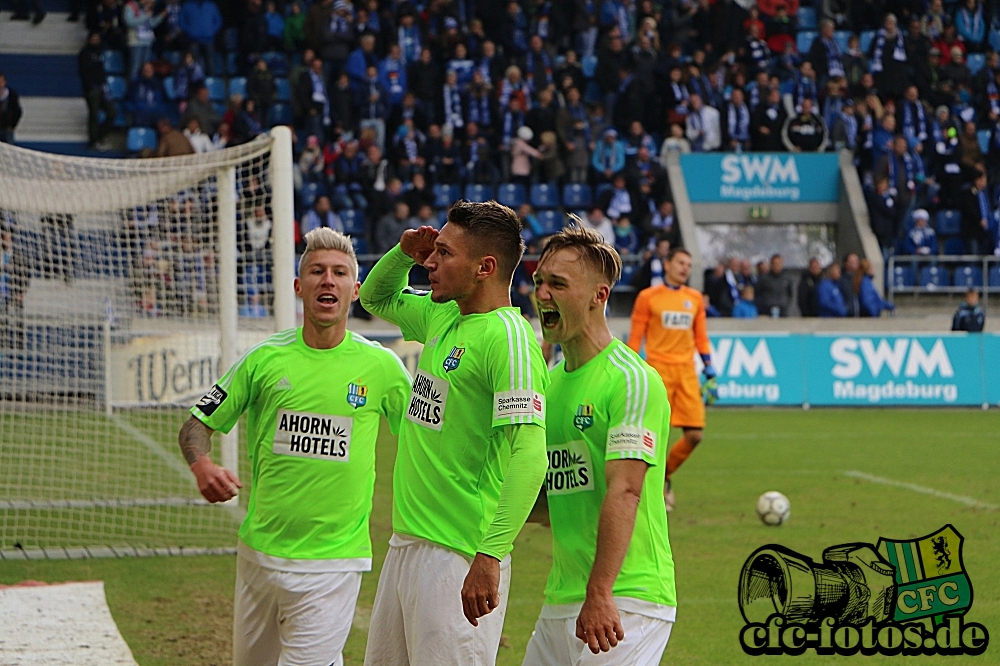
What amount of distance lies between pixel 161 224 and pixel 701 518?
5.59 m

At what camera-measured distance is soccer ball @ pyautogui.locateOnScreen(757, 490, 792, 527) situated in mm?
10266

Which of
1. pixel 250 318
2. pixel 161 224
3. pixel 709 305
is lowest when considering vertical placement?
pixel 709 305

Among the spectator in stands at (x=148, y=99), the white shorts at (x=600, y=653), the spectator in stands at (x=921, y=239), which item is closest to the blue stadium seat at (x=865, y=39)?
the spectator in stands at (x=921, y=239)

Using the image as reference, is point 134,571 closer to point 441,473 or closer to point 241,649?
point 241,649

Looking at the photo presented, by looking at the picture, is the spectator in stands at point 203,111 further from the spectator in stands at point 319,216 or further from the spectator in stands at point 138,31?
the spectator in stands at point 319,216

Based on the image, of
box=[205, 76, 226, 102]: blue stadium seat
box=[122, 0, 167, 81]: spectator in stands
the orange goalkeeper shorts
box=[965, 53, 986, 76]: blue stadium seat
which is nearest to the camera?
the orange goalkeeper shorts

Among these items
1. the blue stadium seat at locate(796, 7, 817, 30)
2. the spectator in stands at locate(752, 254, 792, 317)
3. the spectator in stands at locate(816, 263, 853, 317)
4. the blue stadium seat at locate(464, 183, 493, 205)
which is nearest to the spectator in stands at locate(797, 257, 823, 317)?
the spectator in stands at locate(816, 263, 853, 317)

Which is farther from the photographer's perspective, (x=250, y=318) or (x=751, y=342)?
(x=751, y=342)

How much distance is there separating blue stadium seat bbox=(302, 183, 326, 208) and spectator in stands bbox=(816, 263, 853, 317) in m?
9.78

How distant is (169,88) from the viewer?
1033 inches

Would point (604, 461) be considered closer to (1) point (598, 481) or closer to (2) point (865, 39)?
(1) point (598, 481)

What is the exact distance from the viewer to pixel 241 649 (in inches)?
190

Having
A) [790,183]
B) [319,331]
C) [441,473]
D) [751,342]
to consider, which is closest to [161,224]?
[319,331]

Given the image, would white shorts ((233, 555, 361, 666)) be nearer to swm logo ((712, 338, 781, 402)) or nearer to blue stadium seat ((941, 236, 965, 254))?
Answer: swm logo ((712, 338, 781, 402))
